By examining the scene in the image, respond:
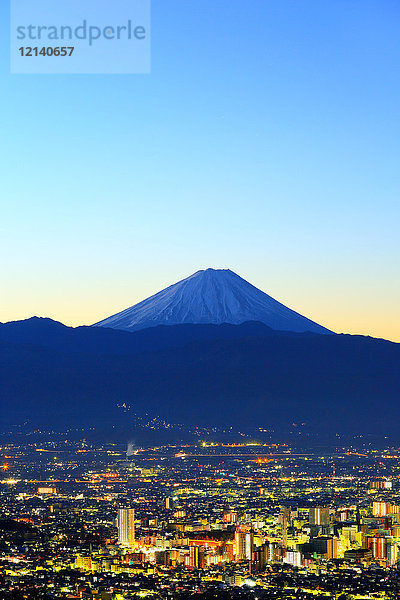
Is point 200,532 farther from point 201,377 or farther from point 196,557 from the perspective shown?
point 201,377

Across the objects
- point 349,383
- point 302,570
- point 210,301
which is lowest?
point 302,570

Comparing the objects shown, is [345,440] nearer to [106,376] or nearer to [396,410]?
[396,410]

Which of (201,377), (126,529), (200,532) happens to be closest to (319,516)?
(200,532)

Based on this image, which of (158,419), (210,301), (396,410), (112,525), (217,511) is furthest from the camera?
(210,301)

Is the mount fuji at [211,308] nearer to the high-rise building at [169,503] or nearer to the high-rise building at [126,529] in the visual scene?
the high-rise building at [169,503]

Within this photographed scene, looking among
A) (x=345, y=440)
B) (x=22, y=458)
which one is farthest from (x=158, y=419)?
(x=22, y=458)

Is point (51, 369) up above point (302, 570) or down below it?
above
